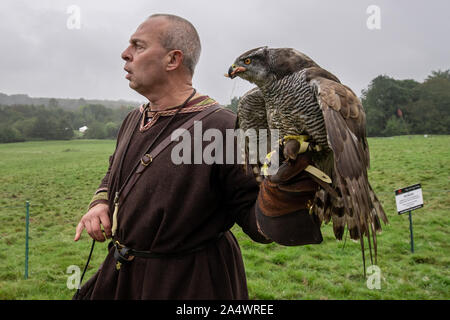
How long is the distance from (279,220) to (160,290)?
807 mm

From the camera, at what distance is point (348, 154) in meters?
1.50

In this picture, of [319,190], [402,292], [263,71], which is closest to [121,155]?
[263,71]

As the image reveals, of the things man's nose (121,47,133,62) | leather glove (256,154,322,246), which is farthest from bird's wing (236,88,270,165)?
man's nose (121,47,133,62)

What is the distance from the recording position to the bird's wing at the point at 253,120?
6.61ft

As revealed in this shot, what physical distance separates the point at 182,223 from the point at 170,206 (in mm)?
119

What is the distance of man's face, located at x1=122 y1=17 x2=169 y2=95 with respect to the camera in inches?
73.2

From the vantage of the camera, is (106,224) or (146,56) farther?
(106,224)

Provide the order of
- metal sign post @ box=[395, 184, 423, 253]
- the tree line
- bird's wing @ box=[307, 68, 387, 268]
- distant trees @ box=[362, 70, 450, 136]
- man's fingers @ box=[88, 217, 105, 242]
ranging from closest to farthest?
1. bird's wing @ box=[307, 68, 387, 268]
2. man's fingers @ box=[88, 217, 105, 242]
3. distant trees @ box=[362, 70, 450, 136]
4. the tree line
5. metal sign post @ box=[395, 184, 423, 253]

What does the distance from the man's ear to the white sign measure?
5.71m

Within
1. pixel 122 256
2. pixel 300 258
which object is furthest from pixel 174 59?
pixel 300 258

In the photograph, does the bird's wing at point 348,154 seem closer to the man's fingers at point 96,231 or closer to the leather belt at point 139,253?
the leather belt at point 139,253

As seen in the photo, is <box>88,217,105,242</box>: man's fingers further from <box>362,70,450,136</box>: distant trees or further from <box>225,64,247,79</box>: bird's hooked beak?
<box>362,70,450,136</box>: distant trees

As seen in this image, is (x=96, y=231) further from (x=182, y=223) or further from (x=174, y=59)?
(x=174, y=59)

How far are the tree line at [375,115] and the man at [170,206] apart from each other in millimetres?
478
